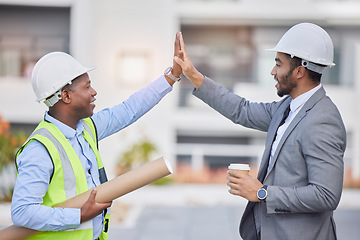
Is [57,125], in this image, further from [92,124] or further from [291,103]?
[291,103]

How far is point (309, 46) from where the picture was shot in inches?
110

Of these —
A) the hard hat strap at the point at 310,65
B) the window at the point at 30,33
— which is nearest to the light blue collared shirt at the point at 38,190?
the hard hat strap at the point at 310,65

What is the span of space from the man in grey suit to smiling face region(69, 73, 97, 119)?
765 mm

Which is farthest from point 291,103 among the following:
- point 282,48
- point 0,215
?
point 0,215

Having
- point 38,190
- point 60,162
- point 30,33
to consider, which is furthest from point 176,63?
point 30,33

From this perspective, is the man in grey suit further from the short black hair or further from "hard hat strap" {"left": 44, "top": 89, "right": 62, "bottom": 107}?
"hard hat strap" {"left": 44, "top": 89, "right": 62, "bottom": 107}

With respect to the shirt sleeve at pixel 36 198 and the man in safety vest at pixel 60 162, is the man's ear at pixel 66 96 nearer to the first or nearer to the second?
the man in safety vest at pixel 60 162

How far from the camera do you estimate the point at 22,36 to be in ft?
45.5

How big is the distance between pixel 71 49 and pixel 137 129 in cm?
222

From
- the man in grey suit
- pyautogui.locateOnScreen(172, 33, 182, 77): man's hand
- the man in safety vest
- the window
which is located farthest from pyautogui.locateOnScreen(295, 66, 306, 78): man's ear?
the window

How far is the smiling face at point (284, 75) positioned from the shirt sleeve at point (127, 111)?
2.32 feet

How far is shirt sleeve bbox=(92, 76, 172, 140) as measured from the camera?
3.13 m

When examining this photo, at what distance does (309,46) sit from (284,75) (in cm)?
19

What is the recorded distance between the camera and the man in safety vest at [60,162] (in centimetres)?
252
